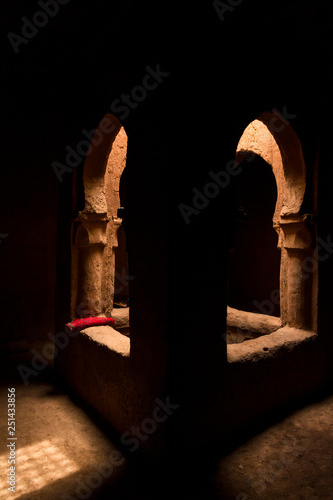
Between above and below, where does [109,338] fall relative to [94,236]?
below

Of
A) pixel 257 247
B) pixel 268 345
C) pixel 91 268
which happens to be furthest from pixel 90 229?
pixel 257 247

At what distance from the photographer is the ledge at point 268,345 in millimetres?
3072

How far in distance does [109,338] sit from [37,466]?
47.9 inches

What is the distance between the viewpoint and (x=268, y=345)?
133 inches

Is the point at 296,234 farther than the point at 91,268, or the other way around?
the point at 91,268

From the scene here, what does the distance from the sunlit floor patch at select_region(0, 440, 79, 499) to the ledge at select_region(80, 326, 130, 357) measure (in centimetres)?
97

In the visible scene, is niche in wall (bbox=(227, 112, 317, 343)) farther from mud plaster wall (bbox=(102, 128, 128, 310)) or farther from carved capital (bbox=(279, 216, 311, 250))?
mud plaster wall (bbox=(102, 128, 128, 310))

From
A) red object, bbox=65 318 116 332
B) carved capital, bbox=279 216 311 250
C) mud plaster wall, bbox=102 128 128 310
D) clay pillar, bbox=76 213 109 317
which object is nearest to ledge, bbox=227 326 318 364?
carved capital, bbox=279 216 311 250

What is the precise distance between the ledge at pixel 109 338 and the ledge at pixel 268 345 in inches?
38.4

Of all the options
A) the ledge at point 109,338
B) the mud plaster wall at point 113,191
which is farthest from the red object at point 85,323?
the mud plaster wall at point 113,191

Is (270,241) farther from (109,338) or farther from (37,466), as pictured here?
(37,466)

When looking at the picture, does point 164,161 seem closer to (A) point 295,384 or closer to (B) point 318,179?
(B) point 318,179

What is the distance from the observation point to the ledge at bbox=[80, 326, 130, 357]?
10.4 ft

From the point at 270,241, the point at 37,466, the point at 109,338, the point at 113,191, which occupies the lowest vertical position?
the point at 37,466
